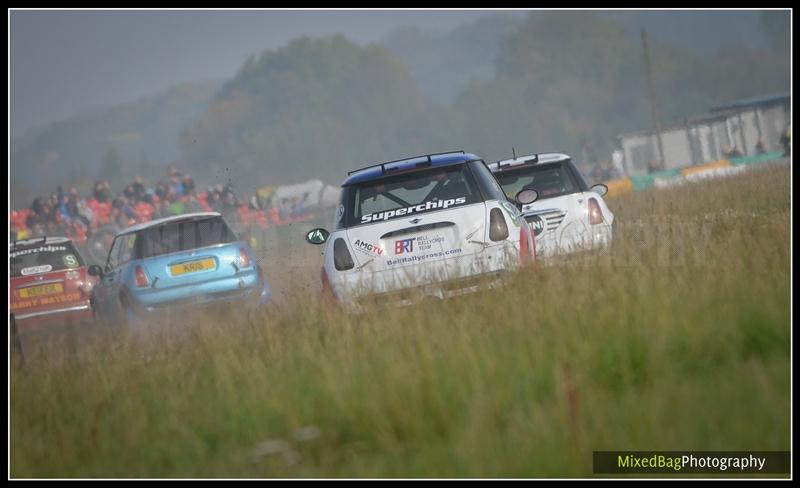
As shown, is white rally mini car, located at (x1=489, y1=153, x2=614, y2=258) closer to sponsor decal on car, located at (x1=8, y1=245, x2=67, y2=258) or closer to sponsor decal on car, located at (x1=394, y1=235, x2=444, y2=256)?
sponsor decal on car, located at (x1=394, y1=235, x2=444, y2=256)

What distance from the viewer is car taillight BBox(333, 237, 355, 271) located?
31.5 ft

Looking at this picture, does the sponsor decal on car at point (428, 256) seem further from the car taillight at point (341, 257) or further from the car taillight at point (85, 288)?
the car taillight at point (85, 288)

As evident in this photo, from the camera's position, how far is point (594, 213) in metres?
12.7

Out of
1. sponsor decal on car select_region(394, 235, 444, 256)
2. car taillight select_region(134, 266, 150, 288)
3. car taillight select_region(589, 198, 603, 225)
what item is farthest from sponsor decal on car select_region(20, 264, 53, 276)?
sponsor decal on car select_region(394, 235, 444, 256)

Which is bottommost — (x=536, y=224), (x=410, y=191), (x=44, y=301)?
(x=44, y=301)

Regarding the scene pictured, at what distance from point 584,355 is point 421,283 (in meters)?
2.62

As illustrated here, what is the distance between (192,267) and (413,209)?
5.77m

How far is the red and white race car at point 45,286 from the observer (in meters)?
17.8

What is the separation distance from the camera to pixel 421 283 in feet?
30.3

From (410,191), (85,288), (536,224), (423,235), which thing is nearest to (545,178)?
(536,224)

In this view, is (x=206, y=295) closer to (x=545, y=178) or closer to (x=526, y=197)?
(x=545, y=178)

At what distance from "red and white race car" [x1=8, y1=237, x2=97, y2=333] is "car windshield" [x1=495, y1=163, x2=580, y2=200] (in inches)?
301

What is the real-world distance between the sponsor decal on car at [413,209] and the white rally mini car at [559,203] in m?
2.56

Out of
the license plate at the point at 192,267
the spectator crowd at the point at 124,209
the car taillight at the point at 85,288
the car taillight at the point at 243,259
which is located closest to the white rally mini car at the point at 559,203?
the car taillight at the point at 243,259
